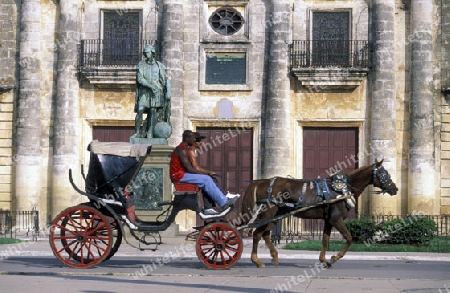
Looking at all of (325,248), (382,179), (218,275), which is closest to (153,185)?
(325,248)

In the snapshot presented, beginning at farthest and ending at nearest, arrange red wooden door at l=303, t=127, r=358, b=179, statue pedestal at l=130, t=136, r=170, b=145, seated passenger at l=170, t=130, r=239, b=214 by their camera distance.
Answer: red wooden door at l=303, t=127, r=358, b=179 → statue pedestal at l=130, t=136, r=170, b=145 → seated passenger at l=170, t=130, r=239, b=214

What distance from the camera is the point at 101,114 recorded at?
30.1m

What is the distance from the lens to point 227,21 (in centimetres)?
2998

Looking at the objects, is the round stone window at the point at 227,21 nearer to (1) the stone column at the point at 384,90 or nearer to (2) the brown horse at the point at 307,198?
(1) the stone column at the point at 384,90

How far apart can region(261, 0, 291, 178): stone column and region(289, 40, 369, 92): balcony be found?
0.44 metres

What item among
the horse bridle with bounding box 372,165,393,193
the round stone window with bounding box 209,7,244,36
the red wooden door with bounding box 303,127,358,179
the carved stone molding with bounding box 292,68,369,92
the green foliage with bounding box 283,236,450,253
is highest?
the round stone window with bounding box 209,7,244,36

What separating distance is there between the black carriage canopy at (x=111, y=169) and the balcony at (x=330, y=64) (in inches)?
532

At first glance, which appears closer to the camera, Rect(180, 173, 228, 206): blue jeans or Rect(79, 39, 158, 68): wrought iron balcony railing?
Rect(180, 173, 228, 206): blue jeans

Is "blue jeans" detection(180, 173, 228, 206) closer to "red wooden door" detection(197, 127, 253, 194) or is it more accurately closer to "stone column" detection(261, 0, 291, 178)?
"stone column" detection(261, 0, 291, 178)

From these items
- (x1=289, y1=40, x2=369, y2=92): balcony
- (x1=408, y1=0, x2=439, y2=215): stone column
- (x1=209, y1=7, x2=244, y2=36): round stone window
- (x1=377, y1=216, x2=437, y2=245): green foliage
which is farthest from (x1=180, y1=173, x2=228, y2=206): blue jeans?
(x1=209, y1=7, x2=244, y2=36): round stone window

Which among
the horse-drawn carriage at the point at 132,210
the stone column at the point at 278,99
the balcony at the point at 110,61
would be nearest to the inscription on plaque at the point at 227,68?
the stone column at the point at 278,99

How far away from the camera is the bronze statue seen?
70.1 feet

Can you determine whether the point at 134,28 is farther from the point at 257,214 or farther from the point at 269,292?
the point at 269,292

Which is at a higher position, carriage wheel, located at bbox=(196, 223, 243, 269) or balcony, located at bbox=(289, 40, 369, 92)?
balcony, located at bbox=(289, 40, 369, 92)
